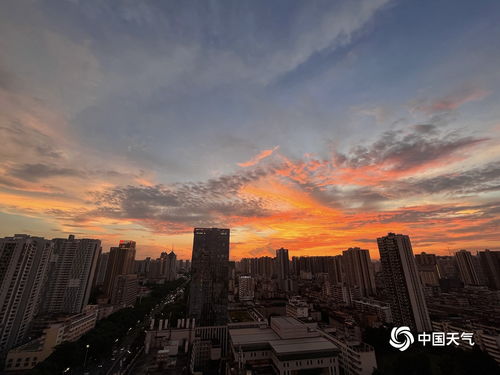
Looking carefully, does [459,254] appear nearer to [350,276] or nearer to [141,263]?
[350,276]

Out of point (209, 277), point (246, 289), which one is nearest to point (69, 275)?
point (209, 277)

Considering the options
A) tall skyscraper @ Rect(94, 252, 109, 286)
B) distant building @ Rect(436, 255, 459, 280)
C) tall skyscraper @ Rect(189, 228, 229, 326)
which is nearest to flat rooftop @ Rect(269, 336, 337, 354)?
tall skyscraper @ Rect(189, 228, 229, 326)

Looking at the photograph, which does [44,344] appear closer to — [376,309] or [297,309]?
[297,309]

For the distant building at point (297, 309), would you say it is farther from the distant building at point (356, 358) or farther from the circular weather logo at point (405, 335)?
the circular weather logo at point (405, 335)

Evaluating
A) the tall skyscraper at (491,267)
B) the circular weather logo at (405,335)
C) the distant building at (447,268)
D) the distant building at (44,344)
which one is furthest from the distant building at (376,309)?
the distant building at (447,268)

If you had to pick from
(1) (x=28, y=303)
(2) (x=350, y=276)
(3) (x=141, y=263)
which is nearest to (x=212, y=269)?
→ (1) (x=28, y=303)

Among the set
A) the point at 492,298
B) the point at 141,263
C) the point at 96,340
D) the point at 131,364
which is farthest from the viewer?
the point at 141,263

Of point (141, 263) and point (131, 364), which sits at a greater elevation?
point (141, 263)
